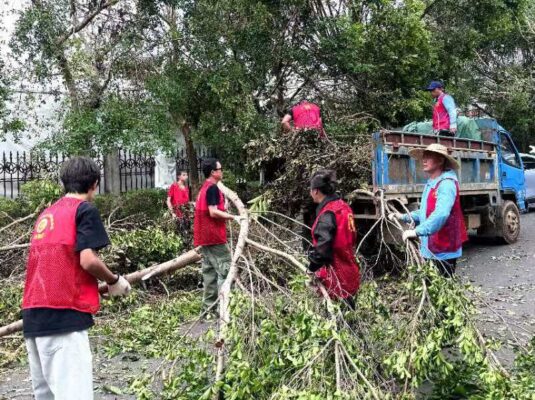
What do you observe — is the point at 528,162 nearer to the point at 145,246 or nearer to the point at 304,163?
the point at 304,163

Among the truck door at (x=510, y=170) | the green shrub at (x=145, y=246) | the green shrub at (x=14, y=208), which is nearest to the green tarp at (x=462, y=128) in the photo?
the truck door at (x=510, y=170)

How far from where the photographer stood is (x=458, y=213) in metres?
5.27

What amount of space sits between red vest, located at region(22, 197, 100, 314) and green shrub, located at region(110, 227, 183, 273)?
4.56 m

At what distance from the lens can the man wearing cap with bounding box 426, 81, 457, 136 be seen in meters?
9.62

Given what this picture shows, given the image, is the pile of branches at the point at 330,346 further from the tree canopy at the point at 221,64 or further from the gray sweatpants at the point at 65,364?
the tree canopy at the point at 221,64

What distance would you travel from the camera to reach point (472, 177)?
33.5 feet

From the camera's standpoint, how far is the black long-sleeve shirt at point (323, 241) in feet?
14.3

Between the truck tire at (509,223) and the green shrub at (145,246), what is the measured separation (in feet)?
20.7

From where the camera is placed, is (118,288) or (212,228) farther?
(212,228)

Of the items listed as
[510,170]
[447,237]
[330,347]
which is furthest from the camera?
[510,170]

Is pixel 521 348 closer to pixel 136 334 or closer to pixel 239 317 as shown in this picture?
pixel 239 317

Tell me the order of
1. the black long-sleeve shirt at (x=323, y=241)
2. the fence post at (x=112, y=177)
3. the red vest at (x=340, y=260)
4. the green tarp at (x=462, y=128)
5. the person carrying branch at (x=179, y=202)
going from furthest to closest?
the fence post at (x=112, y=177) → the green tarp at (x=462, y=128) → the person carrying branch at (x=179, y=202) → the red vest at (x=340, y=260) → the black long-sleeve shirt at (x=323, y=241)

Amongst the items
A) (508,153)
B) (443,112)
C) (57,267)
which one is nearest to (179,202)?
(443,112)

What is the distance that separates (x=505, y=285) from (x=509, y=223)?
3468 mm
